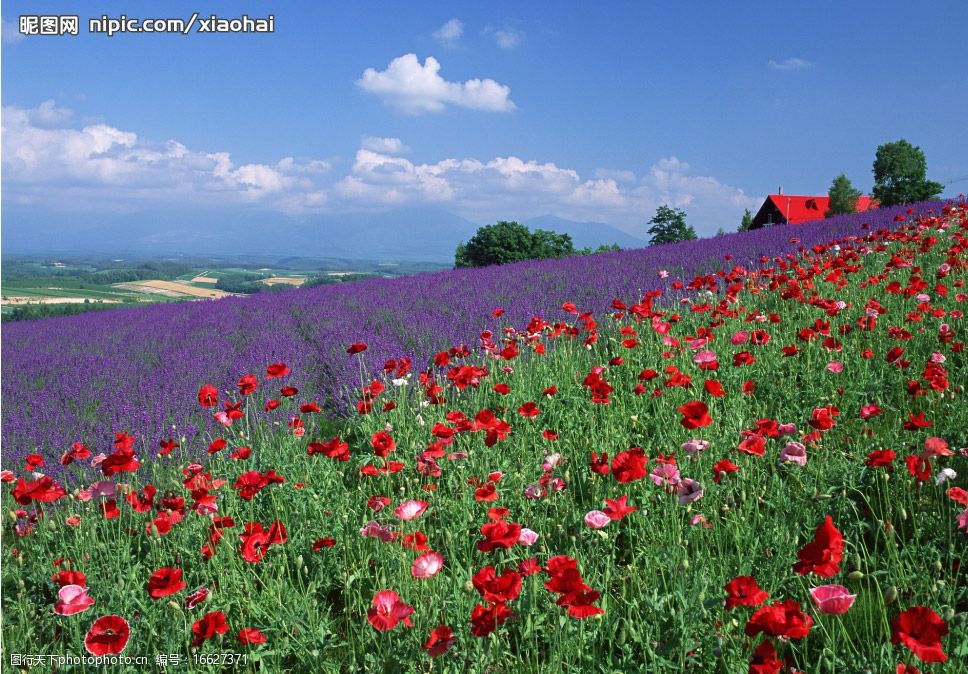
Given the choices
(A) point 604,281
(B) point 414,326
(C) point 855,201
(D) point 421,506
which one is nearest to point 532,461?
(D) point 421,506

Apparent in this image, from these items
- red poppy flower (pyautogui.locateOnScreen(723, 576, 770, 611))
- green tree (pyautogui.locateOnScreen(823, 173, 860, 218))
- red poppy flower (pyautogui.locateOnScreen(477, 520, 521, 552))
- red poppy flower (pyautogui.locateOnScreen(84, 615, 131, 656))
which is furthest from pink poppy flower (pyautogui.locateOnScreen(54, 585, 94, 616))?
green tree (pyautogui.locateOnScreen(823, 173, 860, 218))

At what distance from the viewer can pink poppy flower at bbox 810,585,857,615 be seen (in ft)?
3.84

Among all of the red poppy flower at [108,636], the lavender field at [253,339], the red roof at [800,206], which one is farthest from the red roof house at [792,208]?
the red poppy flower at [108,636]

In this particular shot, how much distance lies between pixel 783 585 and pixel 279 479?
5.31 ft

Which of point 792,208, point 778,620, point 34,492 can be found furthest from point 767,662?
point 792,208

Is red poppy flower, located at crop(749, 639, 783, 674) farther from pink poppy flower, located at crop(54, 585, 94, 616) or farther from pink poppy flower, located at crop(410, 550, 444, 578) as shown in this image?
pink poppy flower, located at crop(54, 585, 94, 616)

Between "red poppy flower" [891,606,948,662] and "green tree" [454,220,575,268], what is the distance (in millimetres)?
34810

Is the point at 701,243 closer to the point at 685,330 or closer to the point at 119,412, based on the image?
the point at 685,330

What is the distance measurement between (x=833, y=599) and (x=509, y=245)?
36408 millimetres

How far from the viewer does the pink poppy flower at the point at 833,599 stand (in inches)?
46.1

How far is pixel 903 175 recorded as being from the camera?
1526 inches

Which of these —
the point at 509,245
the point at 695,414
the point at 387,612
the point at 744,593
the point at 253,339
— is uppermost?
the point at 509,245

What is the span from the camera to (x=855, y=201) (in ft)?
128

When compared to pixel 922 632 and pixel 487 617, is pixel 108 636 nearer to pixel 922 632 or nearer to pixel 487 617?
pixel 487 617
